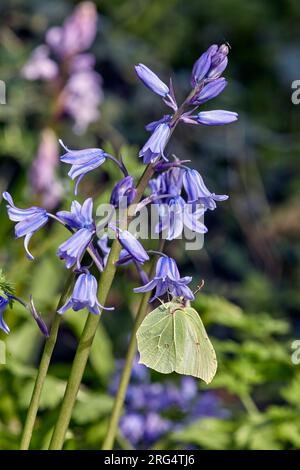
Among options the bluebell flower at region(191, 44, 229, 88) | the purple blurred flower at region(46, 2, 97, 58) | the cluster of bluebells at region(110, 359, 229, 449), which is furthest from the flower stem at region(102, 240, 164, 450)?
the purple blurred flower at region(46, 2, 97, 58)

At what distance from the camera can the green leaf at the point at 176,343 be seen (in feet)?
6.42

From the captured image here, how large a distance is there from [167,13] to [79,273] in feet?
15.1

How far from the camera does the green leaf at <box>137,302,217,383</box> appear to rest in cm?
196

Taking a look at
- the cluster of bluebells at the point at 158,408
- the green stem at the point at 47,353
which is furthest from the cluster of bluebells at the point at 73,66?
the green stem at the point at 47,353

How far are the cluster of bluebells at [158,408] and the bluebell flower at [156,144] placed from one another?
4.98ft

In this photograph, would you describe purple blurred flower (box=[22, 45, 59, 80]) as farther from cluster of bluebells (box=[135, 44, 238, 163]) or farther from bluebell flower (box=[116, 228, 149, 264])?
bluebell flower (box=[116, 228, 149, 264])

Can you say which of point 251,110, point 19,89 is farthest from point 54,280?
point 251,110

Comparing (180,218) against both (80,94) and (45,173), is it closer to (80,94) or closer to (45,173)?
(45,173)

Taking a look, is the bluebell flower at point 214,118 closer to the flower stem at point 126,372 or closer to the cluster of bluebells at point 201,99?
the cluster of bluebells at point 201,99

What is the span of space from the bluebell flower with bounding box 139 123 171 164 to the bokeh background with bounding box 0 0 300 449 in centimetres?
93

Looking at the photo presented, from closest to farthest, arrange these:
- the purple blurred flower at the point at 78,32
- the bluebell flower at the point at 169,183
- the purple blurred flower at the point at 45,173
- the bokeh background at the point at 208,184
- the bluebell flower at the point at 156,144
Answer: the bluebell flower at the point at 156,144 < the bluebell flower at the point at 169,183 < the bokeh background at the point at 208,184 < the purple blurred flower at the point at 45,173 < the purple blurred flower at the point at 78,32

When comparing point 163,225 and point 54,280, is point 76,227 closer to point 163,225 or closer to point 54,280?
point 163,225

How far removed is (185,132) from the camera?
20.4 feet

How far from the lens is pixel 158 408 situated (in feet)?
10.8
